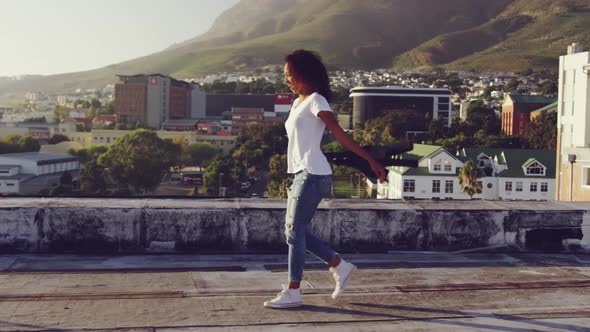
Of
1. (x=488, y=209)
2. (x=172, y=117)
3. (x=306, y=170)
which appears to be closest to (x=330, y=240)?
(x=488, y=209)

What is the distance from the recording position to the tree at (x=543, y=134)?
280ft

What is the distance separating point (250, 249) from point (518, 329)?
3022 millimetres

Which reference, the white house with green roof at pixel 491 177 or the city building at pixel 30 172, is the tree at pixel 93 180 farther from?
the white house with green roof at pixel 491 177

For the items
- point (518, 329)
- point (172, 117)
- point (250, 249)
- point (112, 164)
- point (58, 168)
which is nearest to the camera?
point (518, 329)

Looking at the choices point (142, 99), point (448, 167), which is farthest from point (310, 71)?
point (142, 99)

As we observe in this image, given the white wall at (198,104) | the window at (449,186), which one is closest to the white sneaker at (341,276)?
the window at (449,186)

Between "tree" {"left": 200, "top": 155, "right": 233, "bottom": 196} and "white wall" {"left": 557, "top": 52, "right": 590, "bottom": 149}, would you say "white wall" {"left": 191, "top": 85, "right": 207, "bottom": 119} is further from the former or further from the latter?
"white wall" {"left": 557, "top": 52, "right": 590, "bottom": 149}

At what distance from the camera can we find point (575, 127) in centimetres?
3192

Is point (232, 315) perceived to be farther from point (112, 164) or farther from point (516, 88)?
point (516, 88)

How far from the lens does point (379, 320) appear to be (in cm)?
461

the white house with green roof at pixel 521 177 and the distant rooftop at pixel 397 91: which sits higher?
the distant rooftop at pixel 397 91

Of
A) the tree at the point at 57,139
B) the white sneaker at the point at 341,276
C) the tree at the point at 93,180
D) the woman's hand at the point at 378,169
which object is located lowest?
the tree at the point at 93,180

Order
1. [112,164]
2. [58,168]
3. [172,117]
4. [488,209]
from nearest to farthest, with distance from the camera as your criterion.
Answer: [488,209], [112,164], [58,168], [172,117]

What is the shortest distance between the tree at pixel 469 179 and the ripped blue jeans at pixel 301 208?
57.3m
